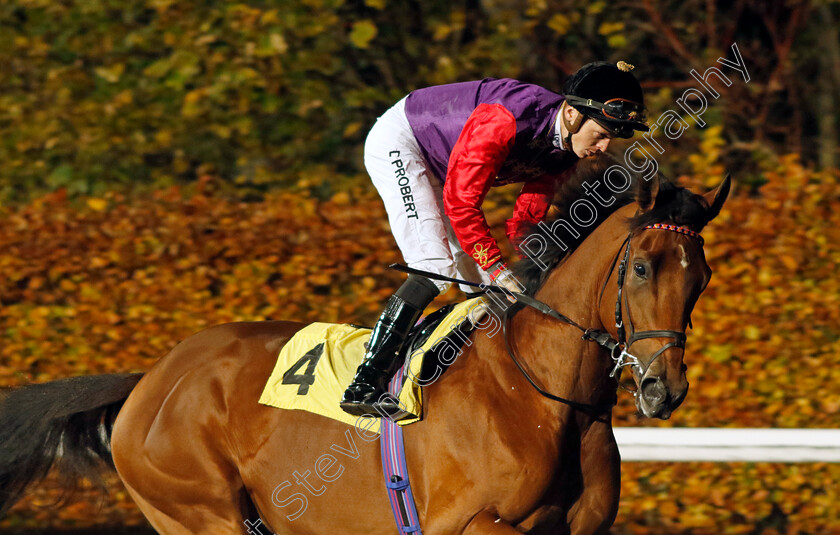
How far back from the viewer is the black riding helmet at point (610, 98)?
3066 mm

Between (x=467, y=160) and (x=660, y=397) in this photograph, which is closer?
(x=660, y=397)

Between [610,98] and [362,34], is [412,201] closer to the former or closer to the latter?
[610,98]

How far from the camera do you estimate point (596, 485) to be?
9.61 ft

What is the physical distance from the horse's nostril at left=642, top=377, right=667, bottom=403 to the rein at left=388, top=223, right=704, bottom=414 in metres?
0.04

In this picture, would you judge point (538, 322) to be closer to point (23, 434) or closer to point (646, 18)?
point (23, 434)

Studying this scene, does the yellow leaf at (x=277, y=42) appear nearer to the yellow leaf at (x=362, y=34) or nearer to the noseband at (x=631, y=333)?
the yellow leaf at (x=362, y=34)

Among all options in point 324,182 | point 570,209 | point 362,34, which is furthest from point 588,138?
point 324,182

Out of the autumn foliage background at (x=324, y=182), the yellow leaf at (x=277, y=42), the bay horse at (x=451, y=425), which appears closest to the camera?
the bay horse at (x=451, y=425)

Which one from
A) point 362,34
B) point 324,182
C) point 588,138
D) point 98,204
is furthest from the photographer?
point 324,182

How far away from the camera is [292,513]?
334 centimetres

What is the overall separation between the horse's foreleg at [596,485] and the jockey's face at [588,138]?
943 mm

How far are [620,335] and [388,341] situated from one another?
0.80 m

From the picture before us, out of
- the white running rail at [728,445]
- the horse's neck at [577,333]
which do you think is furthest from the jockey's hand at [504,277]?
the white running rail at [728,445]

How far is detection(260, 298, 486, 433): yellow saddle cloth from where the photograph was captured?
314 cm
